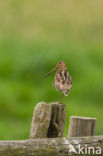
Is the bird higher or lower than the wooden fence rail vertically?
higher

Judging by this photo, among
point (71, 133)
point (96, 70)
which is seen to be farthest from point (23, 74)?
point (71, 133)

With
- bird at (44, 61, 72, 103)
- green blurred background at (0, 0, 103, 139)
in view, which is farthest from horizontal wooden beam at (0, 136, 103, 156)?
green blurred background at (0, 0, 103, 139)

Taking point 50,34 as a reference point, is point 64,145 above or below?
below

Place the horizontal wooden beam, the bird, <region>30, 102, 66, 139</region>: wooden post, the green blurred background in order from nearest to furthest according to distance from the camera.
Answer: the horizontal wooden beam, <region>30, 102, 66, 139</region>: wooden post, the bird, the green blurred background

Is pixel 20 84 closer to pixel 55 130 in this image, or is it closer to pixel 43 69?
pixel 43 69

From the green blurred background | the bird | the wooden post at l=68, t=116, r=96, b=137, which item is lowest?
the wooden post at l=68, t=116, r=96, b=137

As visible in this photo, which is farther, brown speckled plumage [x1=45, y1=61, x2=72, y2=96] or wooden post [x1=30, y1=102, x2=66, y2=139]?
brown speckled plumage [x1=45, y1=61, x2=72, y2=96]

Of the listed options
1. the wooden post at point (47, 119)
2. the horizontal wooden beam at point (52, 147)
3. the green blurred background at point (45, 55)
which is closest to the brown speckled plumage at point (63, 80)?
the wooden post at point (47, 119)

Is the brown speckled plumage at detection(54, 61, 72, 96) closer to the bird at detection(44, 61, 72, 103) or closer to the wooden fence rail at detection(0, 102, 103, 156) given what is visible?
the bird at detection(44, 61, 72, 103)
